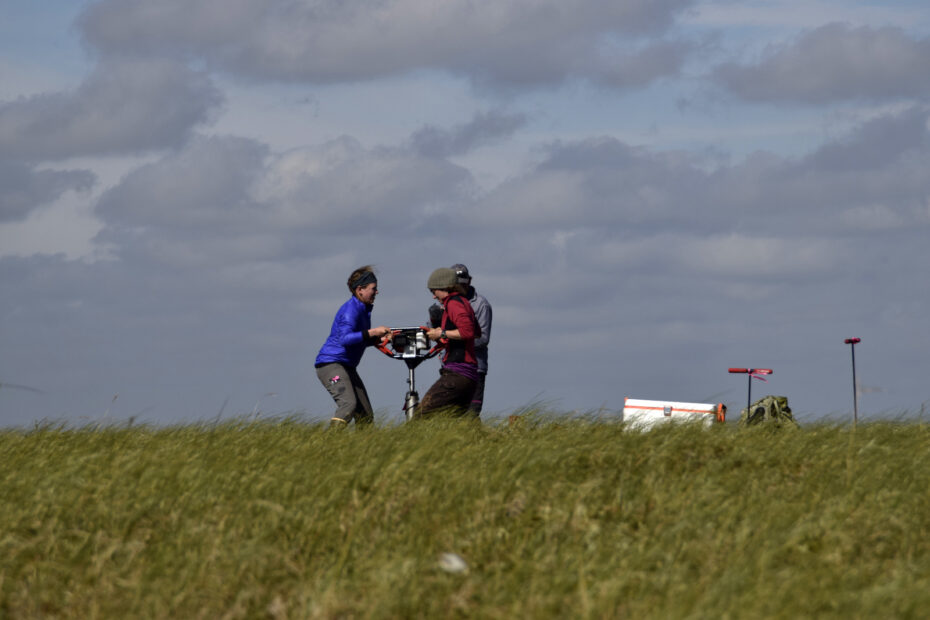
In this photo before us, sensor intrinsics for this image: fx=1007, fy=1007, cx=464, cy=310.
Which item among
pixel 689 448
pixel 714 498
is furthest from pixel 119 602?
pixel 689 448

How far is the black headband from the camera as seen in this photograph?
40.3 feet

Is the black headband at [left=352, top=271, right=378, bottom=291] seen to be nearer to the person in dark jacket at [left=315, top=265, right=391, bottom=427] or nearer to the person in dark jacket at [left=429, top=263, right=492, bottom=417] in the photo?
the person in dark jacket at [left=315, top=265, right=391, bottom=427]

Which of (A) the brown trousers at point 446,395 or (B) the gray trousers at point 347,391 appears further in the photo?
(B) the gray trousers at point 347,391

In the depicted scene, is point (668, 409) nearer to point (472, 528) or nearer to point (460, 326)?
point (460, 326)

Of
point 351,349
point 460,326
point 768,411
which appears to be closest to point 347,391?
point 351,349

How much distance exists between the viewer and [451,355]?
11.6 m

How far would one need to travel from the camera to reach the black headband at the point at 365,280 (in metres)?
12.3

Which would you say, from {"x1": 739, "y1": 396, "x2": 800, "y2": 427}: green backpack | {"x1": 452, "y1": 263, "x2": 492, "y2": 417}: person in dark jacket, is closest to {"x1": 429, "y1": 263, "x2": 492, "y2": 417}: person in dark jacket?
{"x1": 452, "y1": 263, "x2": 492, "y2": 417}: person in dark jacket

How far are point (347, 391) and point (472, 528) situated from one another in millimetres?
4967

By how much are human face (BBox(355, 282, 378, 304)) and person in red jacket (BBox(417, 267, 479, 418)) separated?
0.98 metres

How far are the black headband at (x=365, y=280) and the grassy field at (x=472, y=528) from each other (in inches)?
110

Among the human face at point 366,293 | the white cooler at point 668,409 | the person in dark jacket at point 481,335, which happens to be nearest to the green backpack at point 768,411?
the white cooler at point 668,409

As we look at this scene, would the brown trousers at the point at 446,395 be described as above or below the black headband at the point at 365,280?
below

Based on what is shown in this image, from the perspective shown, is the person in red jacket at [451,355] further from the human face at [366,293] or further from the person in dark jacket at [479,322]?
the human face at [366,293]
